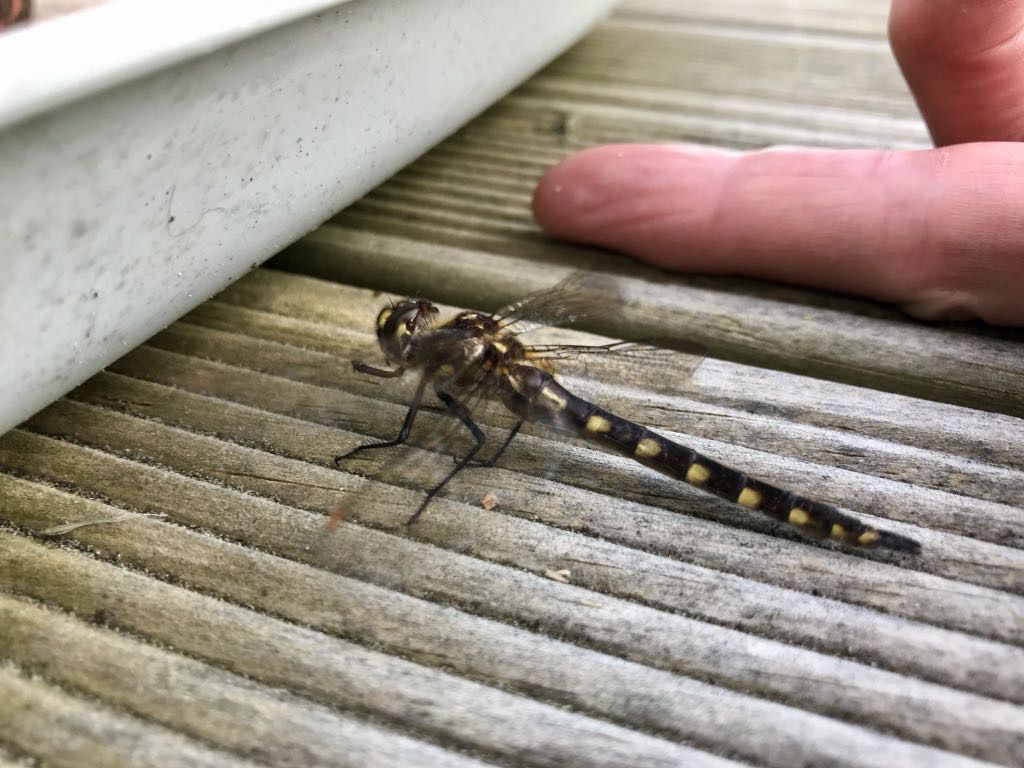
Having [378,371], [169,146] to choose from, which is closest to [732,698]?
[378,371]

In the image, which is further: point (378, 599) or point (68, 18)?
point (378, 599)

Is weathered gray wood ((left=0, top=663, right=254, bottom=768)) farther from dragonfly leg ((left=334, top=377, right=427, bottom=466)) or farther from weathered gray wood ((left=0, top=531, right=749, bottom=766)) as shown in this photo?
dragonfly leg ((left=334, top=377, right=427, bottom=466))

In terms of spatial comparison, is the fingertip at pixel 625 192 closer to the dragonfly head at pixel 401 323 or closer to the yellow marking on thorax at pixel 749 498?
the dragonfly head at pixel 401 323

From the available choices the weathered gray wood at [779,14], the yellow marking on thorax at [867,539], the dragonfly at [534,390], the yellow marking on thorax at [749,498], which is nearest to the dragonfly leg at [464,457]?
the dragonfly at [534,390]

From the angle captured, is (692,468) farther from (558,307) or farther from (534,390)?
(558,307)

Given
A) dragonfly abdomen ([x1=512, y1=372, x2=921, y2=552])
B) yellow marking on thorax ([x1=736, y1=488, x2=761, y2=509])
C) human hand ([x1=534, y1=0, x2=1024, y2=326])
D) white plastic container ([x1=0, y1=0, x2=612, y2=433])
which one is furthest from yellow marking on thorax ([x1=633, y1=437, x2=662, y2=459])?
white plastic container ([x1=0, y1=0, x2=612, y2=433])

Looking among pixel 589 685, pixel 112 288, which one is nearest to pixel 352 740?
pixel 589 685

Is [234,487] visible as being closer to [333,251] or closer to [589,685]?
[589,685]
